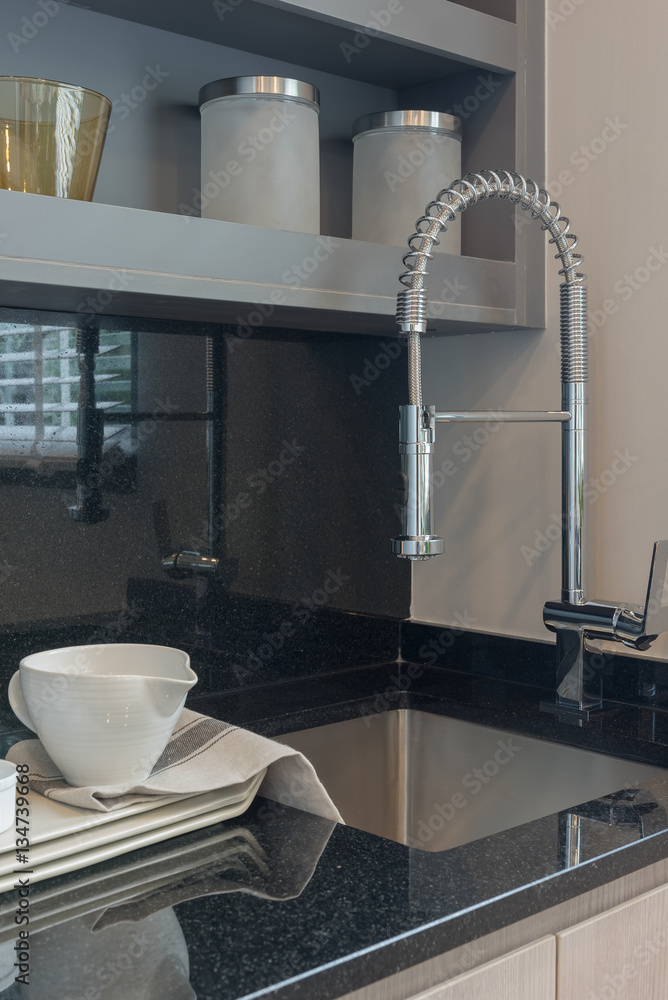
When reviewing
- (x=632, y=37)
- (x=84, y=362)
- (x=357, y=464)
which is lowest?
(x=357, y=464)

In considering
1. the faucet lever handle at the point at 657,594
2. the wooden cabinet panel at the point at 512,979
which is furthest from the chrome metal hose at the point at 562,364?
the wooden cabinet panel at the point at 512,979

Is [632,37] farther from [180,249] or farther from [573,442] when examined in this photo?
[180,249]

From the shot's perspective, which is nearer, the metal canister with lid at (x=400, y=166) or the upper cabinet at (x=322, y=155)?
the upper cabinet at (x=322, y=155)

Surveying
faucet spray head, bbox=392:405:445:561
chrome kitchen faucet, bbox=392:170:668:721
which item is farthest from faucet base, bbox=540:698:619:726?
faucet spray head, bbox=392:405:445:561

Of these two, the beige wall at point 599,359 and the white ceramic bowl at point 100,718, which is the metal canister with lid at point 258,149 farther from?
the white ceramic bowl at point 100,718

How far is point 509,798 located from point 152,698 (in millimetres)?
549

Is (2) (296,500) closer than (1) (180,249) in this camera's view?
No

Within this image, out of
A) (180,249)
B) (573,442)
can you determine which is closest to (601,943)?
(573,442)

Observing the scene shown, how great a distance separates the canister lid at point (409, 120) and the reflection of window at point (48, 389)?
1.32 feet

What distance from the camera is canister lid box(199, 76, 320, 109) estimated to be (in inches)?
42.8

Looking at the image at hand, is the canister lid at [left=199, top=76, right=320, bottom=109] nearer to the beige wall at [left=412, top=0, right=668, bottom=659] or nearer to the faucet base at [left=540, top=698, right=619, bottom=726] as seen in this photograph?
the beige wall at [left=412, top=0, right=668, bottom=659]

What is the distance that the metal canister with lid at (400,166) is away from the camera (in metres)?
1.23

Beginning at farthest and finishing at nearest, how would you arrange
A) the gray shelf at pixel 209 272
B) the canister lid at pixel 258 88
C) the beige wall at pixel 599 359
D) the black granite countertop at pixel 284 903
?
the beige wall at pixel 599 359 < the canister lid at pixel 258 88 < the gray shelf at pixel 209 272 < the black granite countertop at pixel 284 903

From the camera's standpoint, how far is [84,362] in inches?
46.6
